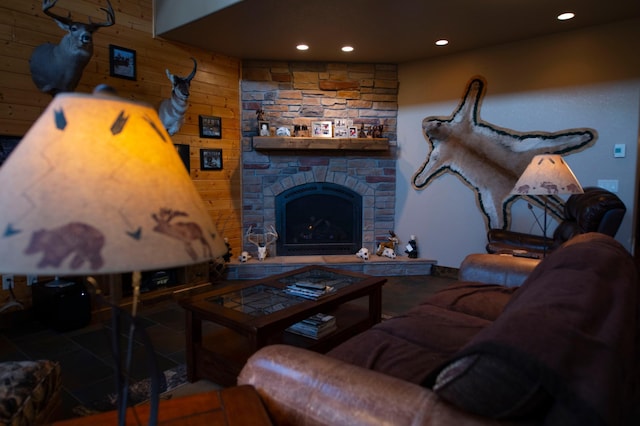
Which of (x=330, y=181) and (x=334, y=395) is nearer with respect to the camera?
(x=334, y=395)

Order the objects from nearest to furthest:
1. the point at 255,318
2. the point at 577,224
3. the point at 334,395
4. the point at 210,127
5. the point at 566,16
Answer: the point at 334,395 < the point at 255,318 < the point at 577,224 < the point at 566,16 < the point at 210,127

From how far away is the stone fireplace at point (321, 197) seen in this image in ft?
15.7

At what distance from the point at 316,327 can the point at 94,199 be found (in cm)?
203

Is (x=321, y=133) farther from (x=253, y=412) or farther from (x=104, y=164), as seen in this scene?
(x=104, y=164)

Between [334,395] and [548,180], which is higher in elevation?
[548,180]

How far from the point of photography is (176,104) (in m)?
3.69

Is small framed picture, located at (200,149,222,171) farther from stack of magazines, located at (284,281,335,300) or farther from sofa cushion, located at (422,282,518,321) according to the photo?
sofa cushion, located at (422,282,518,321)

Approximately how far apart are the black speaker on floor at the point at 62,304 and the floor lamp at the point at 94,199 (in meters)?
2.87

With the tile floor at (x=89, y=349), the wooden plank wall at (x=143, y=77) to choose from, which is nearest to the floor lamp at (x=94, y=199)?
the tile floor at (x=89, y=349)

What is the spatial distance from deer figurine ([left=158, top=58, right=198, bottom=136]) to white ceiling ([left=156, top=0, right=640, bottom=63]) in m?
0.52

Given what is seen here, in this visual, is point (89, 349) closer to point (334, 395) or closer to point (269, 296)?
point (269, 296)

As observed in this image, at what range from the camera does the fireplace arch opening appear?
4.89 metres

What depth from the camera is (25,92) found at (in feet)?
10.1

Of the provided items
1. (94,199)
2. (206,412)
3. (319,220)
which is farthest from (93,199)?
(319,220)
